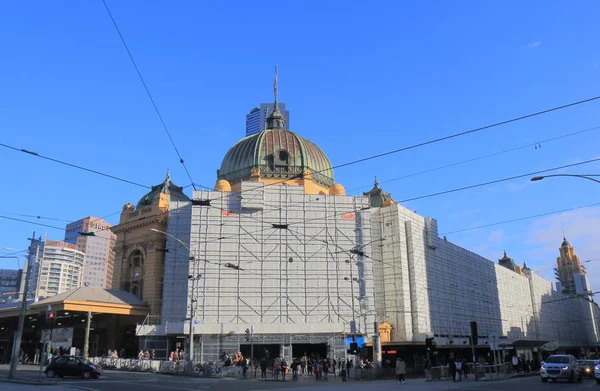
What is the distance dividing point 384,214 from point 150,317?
26445 mm

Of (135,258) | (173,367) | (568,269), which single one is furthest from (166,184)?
(568,269)

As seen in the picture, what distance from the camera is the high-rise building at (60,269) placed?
151562mm

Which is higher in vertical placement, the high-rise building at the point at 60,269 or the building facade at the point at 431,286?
the high-rise building at the point at 60,269

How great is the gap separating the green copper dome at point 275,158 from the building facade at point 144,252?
838cm

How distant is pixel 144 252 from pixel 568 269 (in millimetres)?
154402

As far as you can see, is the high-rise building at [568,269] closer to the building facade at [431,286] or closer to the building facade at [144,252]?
the building facade at [431,286]

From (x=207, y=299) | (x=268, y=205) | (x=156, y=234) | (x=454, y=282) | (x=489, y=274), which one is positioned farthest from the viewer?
(x=489, y=274)

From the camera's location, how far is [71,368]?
2714 centimetres

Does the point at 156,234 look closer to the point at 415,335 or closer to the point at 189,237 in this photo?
the point at 189,237

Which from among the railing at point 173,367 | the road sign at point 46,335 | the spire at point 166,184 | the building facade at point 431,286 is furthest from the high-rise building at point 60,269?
the road sign at point 46,335

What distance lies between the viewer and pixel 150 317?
48.7 metres

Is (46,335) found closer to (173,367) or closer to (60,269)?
(173,367)

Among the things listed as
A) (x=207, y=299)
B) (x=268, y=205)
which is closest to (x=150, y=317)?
(x=207, y=299)

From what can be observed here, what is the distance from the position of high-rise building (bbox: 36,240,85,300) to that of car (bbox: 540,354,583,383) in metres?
145
